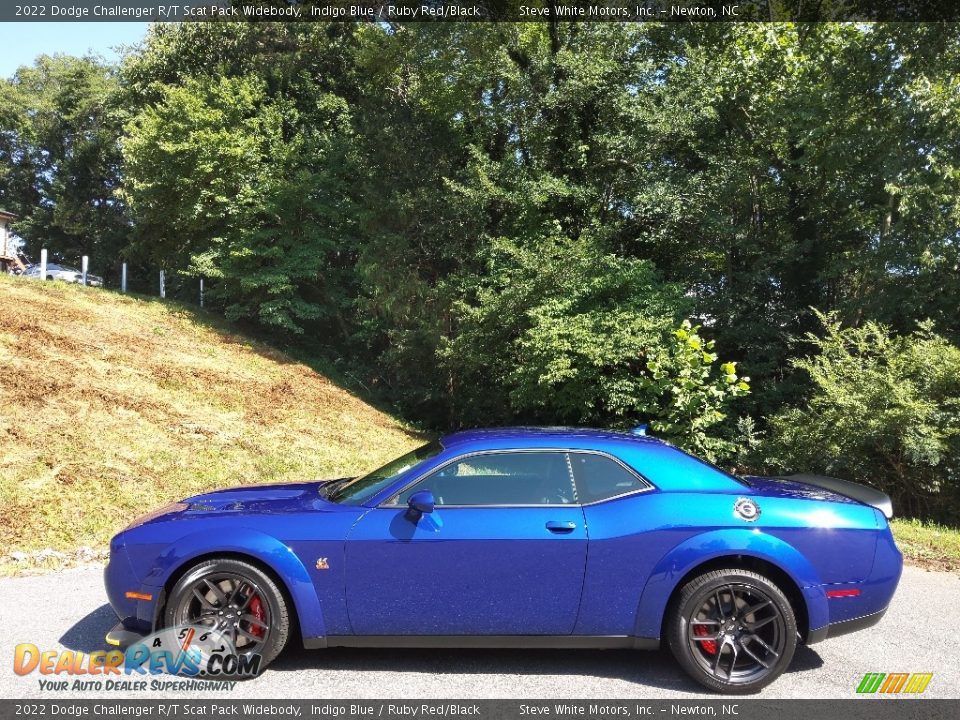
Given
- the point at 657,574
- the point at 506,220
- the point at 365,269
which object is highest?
the point at 506,220

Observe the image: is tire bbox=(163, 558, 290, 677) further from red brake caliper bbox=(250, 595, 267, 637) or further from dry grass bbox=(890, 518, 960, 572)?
dry grass bbox=(890, 518, 960, 572)

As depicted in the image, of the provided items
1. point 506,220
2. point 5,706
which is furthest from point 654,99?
point 5,706

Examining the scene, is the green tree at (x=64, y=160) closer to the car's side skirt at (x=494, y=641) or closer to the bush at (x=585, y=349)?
the bush at (x=585, y=349)

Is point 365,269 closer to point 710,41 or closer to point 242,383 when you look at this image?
point 242,383

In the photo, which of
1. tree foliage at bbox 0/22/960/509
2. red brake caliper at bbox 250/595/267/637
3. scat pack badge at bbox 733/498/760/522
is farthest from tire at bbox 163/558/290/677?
tree foliage at bbox 0/22/960/509

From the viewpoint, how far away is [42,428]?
10.3 meters

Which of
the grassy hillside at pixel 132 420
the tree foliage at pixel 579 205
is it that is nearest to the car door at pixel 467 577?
the grassy hillside at pixel 132 420

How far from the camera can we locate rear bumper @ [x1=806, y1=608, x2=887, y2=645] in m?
4.11

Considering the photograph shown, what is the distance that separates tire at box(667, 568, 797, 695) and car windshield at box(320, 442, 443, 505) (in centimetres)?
171

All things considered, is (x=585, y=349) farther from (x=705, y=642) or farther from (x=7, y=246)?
(x=7, y=246)

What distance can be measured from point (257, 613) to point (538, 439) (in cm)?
192

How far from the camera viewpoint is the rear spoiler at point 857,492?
4410 millimetres

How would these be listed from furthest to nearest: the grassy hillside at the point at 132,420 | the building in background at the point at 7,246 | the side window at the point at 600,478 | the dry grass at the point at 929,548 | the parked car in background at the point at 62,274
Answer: the building in background at the point at 7,246 → the parked car in background at the point at 62,274 → the grassy hillside at the point at 132,420 → the dry grass at the point at 929,548 → the side window at the point at 600,478

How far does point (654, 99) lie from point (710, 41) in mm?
3337
